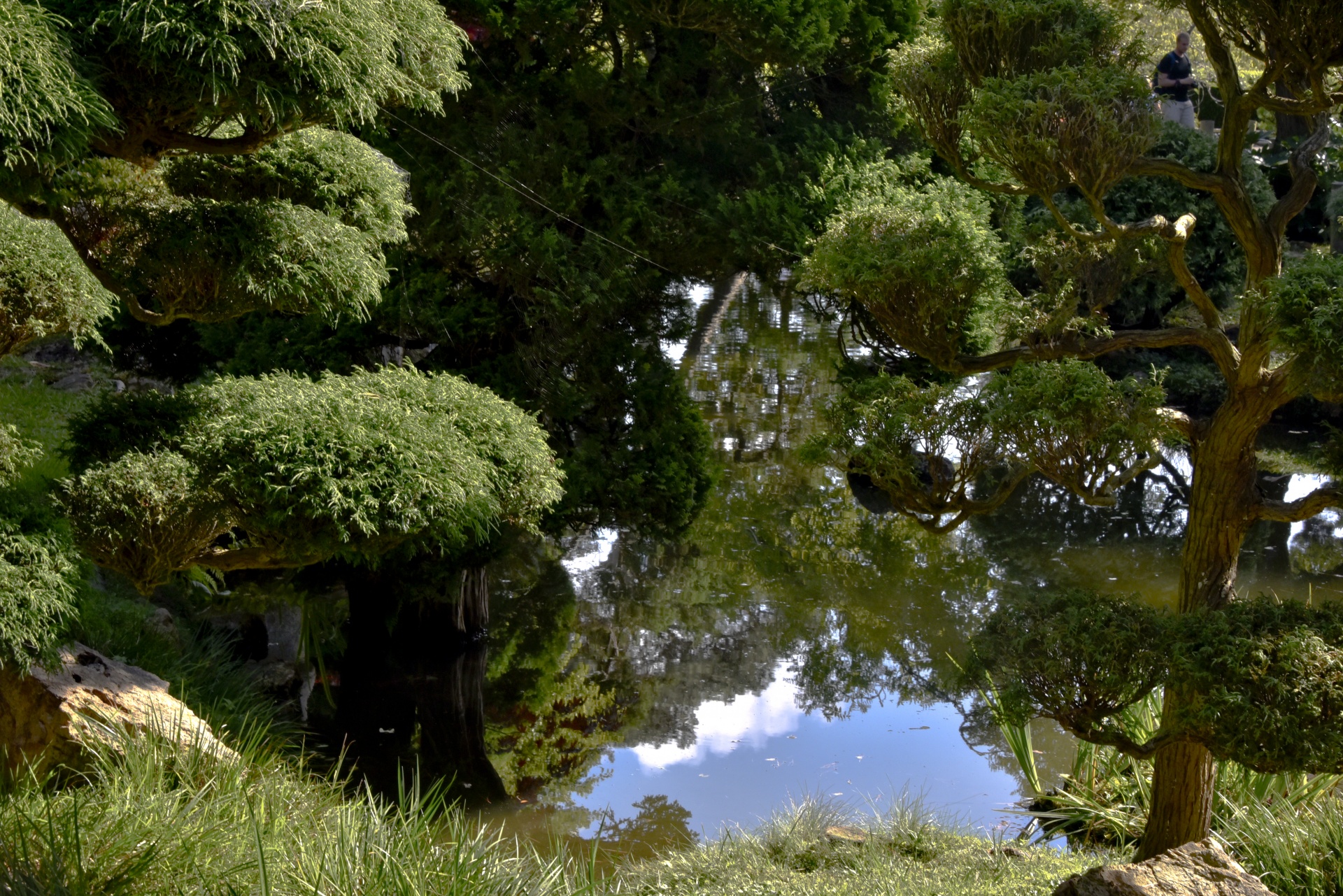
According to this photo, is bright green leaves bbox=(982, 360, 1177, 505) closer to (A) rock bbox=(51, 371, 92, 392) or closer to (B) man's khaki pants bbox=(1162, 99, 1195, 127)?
(A) rock bbox=(51, 371, 92, 392)

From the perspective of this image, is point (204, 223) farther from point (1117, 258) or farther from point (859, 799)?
point (1117, 258)

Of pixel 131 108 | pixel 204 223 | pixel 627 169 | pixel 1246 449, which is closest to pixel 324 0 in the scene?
pixel 131 108

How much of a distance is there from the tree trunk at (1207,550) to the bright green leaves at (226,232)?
2839mm

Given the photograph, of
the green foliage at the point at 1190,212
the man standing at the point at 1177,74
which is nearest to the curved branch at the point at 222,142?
the man standing at the point at 1177,74

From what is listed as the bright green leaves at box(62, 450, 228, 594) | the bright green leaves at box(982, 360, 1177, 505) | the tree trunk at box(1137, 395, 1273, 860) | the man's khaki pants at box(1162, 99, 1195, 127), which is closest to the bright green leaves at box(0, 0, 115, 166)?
the bright green leaves at box(62, 450, 228, 594)

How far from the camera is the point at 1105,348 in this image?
3662 millimetres

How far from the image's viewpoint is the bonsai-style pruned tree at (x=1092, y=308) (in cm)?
317

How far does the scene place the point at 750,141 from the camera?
22.1 ft

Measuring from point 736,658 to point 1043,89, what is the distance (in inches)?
186

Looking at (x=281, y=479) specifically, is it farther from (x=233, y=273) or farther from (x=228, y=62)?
(x=228, y=62)

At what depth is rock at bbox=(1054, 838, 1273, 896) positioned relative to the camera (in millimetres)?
2936

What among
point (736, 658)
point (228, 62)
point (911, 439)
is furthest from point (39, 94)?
point (736, 658)

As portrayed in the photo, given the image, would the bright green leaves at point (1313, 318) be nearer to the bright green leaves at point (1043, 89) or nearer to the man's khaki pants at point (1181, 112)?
the bright green leaves at point (1043, 89)

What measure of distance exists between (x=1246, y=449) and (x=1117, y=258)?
3.69 m
